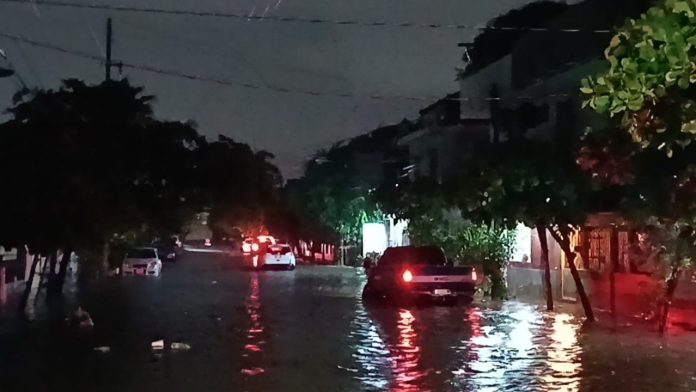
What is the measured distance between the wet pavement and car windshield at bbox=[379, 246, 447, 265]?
2376 millimetres

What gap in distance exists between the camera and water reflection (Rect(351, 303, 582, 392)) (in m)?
15.6

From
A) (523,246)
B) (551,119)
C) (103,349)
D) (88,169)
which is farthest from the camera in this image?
(551,119)

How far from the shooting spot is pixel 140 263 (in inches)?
2229

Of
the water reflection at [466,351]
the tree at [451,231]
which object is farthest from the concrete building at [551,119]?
the water reflection at [466,351]

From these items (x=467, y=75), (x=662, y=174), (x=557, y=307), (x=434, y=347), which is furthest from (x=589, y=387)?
(x=467, y=75)

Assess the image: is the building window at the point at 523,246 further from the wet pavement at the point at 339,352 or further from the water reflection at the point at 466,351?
the water reflection at the point at 466,351

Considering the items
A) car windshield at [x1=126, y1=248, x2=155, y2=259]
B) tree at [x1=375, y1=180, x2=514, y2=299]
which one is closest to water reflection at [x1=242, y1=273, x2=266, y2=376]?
tree at [x1=375, y1=180, x2=514, y2=299]

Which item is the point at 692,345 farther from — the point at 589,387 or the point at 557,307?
the point at 557,307

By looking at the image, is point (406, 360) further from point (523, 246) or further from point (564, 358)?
point (523, 246)

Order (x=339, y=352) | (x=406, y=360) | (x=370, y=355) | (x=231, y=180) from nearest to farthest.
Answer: (x=406, y=360), (x=370, y=355), (x=339, y=352), (x=231, y=180)

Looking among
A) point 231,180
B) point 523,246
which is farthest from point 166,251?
point 523,246

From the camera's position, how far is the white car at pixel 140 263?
56.5 meters

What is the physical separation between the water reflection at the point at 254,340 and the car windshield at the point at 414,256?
3.95 metres

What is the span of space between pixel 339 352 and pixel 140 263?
38.6m
